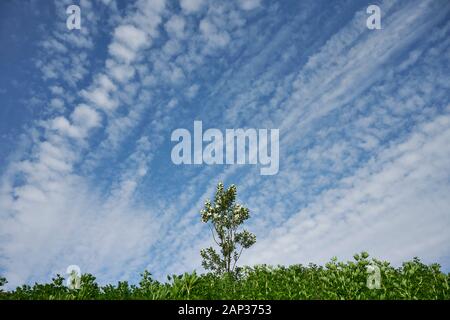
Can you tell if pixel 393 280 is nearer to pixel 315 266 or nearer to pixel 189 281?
pixel 315 266

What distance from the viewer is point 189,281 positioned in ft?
29.2

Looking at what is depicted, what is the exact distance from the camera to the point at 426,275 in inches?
427

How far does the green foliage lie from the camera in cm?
879

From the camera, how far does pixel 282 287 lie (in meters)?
9.94

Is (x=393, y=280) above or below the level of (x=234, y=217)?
below

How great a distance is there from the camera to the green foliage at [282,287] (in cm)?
879
